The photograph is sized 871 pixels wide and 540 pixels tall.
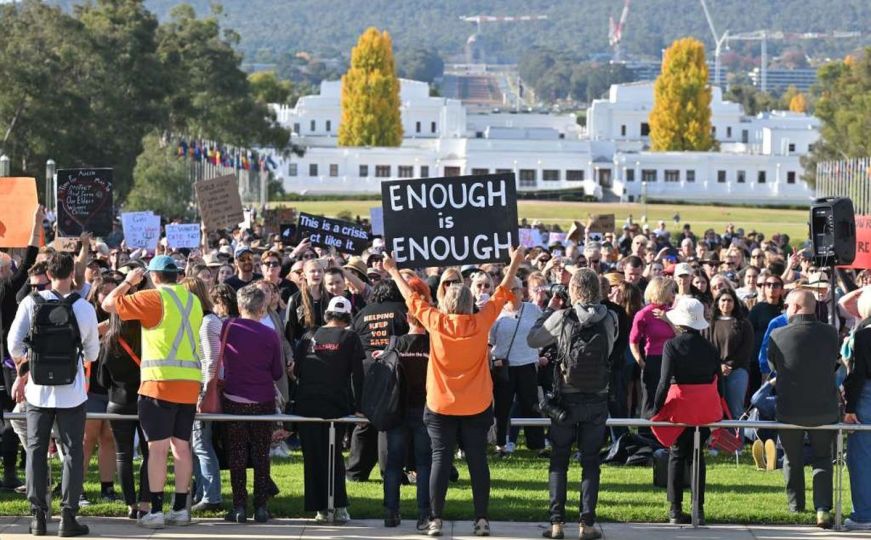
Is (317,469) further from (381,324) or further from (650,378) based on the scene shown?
(650,378)

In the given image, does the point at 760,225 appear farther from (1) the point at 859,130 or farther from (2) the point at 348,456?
(2) the point at 348,456

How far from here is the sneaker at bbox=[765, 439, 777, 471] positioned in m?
13.6

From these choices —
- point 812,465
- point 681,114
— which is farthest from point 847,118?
point 812,465

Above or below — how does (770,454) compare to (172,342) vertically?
below

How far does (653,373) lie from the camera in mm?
14109

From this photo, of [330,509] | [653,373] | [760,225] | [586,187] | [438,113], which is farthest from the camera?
[438,113]

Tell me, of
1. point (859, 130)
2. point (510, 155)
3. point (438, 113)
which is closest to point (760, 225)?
point (859, 130)

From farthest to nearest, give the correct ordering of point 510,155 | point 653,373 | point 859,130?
point 510,155 → point 859,130 → point 653,373

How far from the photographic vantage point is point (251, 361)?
11750 mm

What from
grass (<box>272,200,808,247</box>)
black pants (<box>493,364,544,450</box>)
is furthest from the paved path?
grass (<box>272,200,808,247</box>)

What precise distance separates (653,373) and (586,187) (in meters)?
105

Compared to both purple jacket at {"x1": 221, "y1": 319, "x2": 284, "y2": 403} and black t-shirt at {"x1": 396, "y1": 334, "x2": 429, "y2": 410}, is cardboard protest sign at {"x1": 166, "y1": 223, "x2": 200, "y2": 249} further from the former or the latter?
black t-shirt at {"x1": 396, "y1": 334, "x2": 429, "y2": 410}

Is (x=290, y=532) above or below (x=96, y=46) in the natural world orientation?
below

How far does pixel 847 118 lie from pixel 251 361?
77.1 meters
